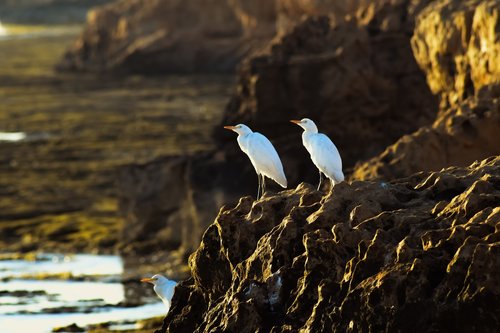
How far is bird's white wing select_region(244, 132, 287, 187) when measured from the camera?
17875 millimetres

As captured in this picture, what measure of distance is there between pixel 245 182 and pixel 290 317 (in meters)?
18.2

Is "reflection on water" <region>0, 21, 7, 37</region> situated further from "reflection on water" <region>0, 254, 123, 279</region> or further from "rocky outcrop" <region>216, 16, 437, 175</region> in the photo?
"reflection on water" <region>0, 254, 123, 279</region>

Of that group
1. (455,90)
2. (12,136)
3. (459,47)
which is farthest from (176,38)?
(459,47)

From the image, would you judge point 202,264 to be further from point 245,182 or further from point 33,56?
point 33,56

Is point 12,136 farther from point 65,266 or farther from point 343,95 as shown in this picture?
point 65,266

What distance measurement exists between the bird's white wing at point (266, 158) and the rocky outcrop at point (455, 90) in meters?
4.37

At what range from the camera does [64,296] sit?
2544cm

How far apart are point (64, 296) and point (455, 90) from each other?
7333 mm

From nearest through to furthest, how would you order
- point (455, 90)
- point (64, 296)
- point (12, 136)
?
point (64, 296)
point (455, 90)
point (12, 136)

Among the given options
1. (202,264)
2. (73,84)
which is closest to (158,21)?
(73,84)

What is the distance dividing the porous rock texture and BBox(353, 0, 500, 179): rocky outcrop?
7.93 metres

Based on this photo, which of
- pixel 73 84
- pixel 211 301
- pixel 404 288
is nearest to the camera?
pixel 404 288

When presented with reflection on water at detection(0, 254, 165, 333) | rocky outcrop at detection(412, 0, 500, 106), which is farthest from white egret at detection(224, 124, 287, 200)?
rocky outcrop at detection(412, 0, 500, 106)

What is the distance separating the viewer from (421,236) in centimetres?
1250
